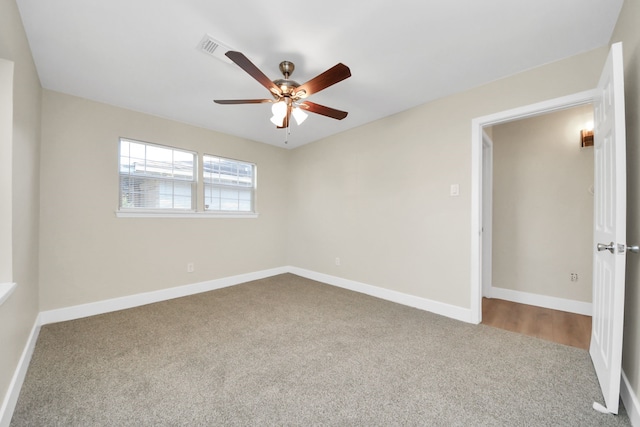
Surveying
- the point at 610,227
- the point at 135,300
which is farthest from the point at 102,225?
the point at 610,227

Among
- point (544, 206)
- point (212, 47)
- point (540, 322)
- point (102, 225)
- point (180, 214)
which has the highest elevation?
point (212, 47)

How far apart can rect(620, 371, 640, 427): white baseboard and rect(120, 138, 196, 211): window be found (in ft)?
14.4

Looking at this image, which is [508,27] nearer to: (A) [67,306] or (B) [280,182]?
(B) [280,182]

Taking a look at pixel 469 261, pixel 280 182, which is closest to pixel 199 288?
pixel 280 182

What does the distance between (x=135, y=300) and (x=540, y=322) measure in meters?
4.59

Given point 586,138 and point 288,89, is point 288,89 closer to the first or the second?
point 288,89

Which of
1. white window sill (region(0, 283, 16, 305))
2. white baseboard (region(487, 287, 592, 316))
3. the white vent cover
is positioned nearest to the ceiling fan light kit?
the white vent cover

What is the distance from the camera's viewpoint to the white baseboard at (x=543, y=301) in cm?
296

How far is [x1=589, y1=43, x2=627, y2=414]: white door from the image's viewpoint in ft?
4.60

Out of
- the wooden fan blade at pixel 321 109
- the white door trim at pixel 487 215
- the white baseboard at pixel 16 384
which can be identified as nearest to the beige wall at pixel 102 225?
the white baseboard at pixel 16 384

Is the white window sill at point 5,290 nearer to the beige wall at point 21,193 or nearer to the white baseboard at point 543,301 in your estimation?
the beige wall at point 21,193

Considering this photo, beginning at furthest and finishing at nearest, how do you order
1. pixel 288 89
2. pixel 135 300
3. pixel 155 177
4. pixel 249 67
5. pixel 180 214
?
pixel 180 214
pixel 155 177
pixel 135 300
pixel 288 89
pixel 249 67

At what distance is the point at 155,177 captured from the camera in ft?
11.3

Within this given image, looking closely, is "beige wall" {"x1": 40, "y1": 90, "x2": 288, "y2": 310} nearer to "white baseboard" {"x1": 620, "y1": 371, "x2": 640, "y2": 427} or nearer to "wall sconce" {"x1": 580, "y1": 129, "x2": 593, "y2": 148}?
"white baseboard" {"x1": 620, "y1": 371, "x2": 640, "y2": 427}
